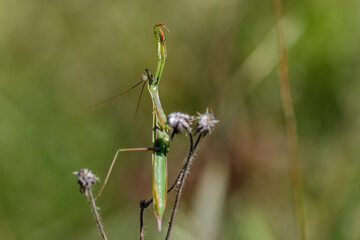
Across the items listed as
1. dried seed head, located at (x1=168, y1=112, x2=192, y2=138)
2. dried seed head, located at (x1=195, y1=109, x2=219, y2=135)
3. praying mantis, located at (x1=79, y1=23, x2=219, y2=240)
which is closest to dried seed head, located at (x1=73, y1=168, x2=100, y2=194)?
praying mantis, located at (x1=79, y1=23, x2=219, y2=240)

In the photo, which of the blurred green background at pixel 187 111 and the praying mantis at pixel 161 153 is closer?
the praying mantis at pixel 161 153

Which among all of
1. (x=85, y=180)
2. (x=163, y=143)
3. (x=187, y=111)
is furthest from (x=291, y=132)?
(x=85, y=180)

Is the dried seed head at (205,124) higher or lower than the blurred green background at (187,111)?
lower

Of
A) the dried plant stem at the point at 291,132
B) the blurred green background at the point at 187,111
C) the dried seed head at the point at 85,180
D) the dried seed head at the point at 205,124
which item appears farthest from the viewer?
the blurred green background at the point at 187,111

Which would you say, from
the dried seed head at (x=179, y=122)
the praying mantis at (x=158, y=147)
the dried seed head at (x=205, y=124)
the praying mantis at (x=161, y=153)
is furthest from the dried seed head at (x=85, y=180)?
the dried seed head at (x=205, y=124)

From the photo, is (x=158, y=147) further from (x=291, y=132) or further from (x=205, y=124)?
(x=291, y=132)

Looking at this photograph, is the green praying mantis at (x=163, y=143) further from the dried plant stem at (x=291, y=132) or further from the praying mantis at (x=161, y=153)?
the dried plant stem at (x=291, y=132)

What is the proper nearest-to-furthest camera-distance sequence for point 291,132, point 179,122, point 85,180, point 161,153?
point 85,180 → point 179,122 → point 161,153 → point 291,132

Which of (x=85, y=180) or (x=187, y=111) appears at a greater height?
(x=187, y=111)
